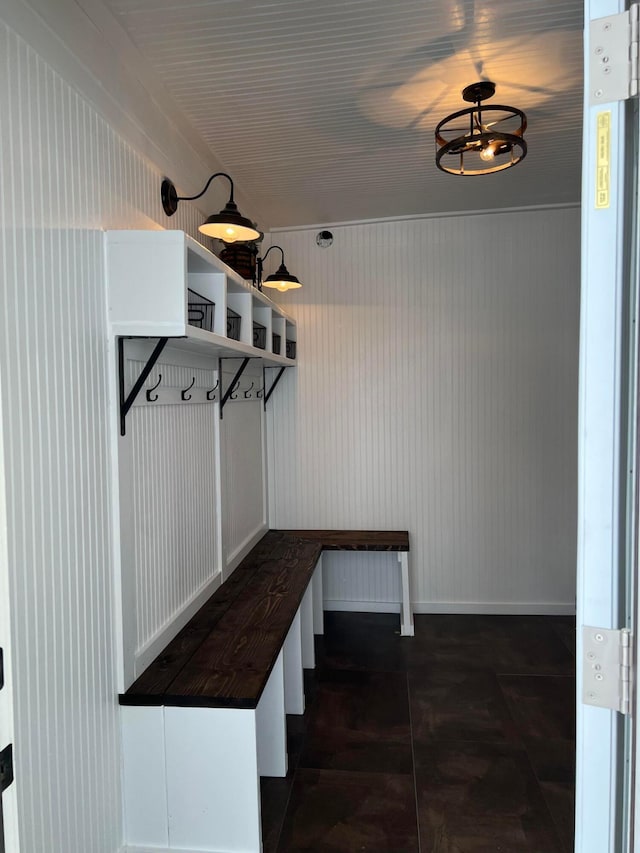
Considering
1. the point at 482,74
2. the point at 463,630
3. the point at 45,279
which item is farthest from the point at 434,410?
the point at 45,279

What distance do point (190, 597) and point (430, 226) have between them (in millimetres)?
2844

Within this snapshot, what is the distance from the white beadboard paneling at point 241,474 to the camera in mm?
2924

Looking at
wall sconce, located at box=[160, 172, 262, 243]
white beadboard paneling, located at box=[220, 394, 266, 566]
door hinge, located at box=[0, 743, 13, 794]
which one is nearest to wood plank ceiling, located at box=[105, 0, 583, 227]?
wall sconce, located at box=[160, 172, 262, 243]

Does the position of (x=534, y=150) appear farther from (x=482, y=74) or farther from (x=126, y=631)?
(x=126, y=631)

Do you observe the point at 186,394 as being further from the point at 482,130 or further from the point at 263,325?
the point at 482,130

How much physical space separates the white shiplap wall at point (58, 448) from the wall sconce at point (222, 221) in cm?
36

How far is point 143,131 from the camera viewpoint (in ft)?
6.57

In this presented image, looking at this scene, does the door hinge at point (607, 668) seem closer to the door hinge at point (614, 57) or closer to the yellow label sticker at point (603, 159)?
the yellow label sticker at point (603, 159)

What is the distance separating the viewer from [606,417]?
80cm

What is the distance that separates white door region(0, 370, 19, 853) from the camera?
3.91ft

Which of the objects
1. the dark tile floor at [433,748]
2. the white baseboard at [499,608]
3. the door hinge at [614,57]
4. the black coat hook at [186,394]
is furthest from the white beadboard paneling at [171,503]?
the white baseboard at [499,608]

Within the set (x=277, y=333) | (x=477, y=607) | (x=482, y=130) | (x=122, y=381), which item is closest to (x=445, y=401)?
(x=277, y=333)

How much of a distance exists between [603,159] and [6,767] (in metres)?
1.59

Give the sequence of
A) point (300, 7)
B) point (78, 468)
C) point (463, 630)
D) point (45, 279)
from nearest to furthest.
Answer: point (45, 279), point (78, 468), point (300, 7), point (463, 630)
